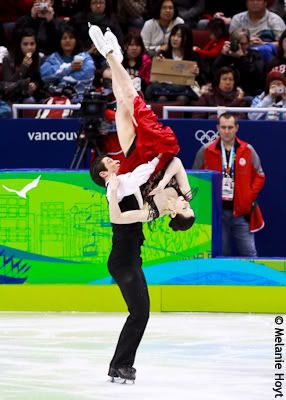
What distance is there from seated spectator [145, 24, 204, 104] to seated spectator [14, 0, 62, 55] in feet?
4.62

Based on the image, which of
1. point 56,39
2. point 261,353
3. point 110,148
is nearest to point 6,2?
point 56,39

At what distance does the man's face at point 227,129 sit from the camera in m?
11.4

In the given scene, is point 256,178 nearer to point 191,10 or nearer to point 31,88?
point 31,88

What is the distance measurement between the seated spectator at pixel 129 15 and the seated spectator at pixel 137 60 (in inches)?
49.6

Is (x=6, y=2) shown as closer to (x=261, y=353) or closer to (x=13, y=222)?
(x=13, y=222)

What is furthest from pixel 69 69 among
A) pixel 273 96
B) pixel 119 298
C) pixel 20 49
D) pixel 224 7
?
pixel 224 7

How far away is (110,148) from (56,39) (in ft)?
7.91

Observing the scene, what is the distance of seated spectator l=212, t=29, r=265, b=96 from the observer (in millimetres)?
13062

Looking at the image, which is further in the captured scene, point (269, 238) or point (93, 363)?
point (269, 238)

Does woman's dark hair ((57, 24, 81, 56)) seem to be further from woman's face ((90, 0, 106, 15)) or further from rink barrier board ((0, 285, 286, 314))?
rink barrier board ((0, 285, 286, 314))

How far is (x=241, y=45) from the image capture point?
1325cm

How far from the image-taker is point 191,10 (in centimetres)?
1453

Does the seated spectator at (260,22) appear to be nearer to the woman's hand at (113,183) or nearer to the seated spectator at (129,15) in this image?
the seated spectator at (129,15)

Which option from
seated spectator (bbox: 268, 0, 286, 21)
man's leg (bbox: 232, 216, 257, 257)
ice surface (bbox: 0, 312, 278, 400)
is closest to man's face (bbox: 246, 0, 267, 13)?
seated spectator (bbox: 268, 0, 286, 21)
